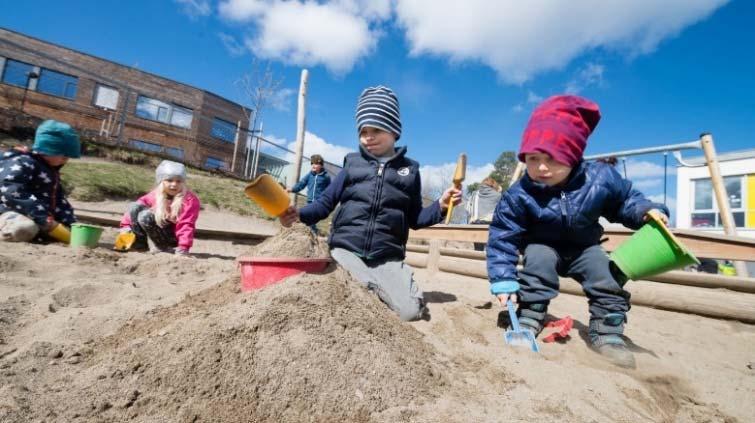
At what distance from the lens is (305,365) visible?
1335 mm

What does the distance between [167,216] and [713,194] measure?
17.0 metres

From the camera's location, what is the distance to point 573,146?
217cm

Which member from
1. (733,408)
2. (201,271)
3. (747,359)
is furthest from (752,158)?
(201,271)

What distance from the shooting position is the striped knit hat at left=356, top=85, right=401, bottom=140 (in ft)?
9.43

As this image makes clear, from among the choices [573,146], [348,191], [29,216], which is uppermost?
[573,146]

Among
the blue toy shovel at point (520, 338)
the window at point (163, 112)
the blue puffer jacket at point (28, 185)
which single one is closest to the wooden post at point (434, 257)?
the blue toy shovel at point (520, 338)

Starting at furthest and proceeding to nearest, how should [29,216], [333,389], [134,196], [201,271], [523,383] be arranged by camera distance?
[134,196] < [29,216] < [201,271] < [523,383] < [333,389]

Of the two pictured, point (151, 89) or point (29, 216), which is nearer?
point (29, 216)

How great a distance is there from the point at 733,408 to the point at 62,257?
4.19 m

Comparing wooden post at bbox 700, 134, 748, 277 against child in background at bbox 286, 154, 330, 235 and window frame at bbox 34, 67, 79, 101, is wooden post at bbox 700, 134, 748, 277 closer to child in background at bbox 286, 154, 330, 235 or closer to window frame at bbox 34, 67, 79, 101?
child in background at bbox 286, 154, 330, 235

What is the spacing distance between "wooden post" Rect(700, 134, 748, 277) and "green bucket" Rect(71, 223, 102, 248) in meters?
6.58

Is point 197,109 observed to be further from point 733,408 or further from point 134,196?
point 733,408

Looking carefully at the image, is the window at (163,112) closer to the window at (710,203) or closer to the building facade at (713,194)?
the building facade at (713,194)

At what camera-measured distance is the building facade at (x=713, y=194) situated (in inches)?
507
